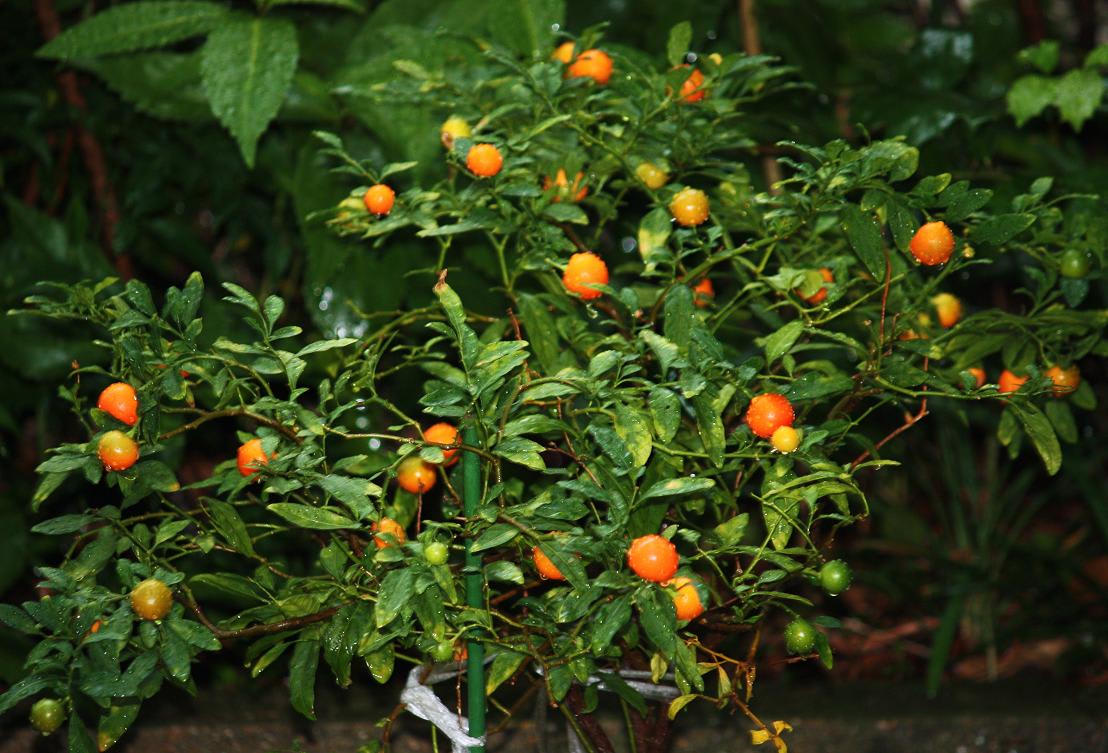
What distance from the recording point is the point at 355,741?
1.62 meters

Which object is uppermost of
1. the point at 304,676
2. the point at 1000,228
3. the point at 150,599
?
the point at 1000,228

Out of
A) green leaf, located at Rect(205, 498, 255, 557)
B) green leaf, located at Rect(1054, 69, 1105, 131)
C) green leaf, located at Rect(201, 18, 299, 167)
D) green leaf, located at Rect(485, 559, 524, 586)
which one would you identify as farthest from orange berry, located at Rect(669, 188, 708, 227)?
green leaf, located at Rect(1054, 69, 1105, 131)

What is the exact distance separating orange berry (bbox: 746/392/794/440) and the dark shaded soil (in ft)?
2.38

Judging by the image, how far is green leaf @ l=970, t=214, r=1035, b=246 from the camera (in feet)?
3.29

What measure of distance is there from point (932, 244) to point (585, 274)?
0.91ft

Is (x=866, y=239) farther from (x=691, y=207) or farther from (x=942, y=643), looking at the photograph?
(x=942, y=643)

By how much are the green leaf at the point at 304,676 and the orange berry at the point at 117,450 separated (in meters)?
0.20

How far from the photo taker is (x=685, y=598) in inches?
36.2

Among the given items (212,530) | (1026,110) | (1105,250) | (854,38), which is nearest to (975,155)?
(1026,110)

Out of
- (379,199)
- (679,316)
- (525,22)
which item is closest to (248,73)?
(525,22)

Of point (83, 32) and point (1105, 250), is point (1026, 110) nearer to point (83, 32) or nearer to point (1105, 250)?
point (1105, 250)

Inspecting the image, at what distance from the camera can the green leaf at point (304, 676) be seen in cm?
100

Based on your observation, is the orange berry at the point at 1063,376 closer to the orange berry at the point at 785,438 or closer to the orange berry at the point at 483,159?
the orange berry at the point at 785,438

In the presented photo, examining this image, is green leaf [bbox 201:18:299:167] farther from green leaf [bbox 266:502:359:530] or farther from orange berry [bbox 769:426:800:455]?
orange berry [bbox 769:426:800:455]
